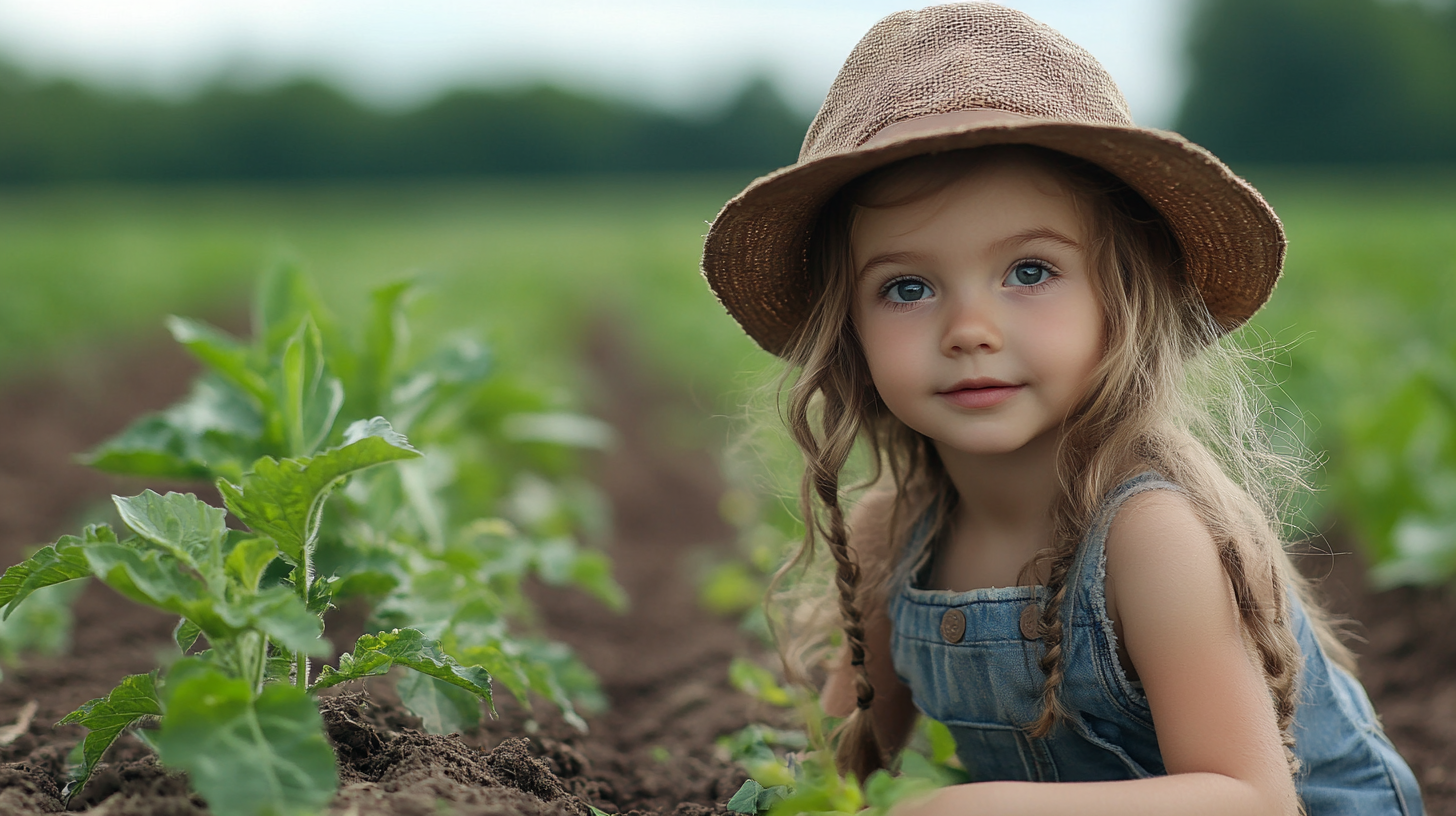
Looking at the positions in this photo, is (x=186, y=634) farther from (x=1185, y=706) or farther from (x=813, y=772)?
(x=1185, y=706)

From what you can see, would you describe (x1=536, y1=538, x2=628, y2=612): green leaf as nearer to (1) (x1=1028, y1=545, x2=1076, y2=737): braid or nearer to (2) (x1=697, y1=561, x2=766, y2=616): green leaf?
(2) (x1=697, y1=561, x2=766, y2=616): green leaf

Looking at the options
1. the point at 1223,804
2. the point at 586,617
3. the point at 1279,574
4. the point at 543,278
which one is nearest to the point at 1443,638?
the point at 1279,574

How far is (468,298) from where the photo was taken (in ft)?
34.0

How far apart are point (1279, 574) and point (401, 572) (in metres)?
1.37

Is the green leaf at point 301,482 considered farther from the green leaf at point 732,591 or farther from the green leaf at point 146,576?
the green leaf at point 732,591

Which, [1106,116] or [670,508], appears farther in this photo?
[670,508]

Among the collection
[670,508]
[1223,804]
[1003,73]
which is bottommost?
[670,508]

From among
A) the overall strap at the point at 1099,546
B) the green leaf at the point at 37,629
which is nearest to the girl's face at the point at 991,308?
the overall strap at the point at 1099,546

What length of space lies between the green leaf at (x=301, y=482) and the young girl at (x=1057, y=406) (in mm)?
572

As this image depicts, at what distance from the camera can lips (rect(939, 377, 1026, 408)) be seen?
4.71 ft

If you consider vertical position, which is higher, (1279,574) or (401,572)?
(1279,574)

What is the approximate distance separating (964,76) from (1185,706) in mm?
863

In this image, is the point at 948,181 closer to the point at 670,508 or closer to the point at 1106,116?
the point at 1106,116

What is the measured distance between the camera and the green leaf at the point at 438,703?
5.44 feet
